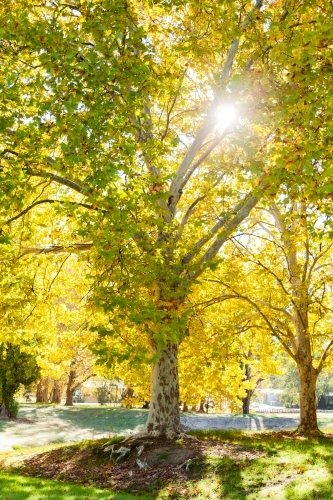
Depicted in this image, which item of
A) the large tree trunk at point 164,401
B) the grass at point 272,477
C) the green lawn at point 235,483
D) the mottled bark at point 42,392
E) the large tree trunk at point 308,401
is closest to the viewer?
the grass at point 272,477

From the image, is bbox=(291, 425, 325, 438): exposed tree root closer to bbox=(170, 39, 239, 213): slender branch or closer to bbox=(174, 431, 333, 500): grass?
bbox=(174, 431, 333, 500): grass

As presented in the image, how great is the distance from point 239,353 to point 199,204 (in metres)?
5.04

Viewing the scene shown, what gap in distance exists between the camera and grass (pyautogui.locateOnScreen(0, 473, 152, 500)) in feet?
24.6

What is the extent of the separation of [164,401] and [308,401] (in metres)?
7.00

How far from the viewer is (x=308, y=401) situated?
16.1m

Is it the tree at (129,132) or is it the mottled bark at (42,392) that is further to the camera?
the mottled bark at (42,392)

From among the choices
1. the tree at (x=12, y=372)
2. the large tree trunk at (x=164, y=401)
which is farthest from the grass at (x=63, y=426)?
the large tree trunk at (x=164, y=401)

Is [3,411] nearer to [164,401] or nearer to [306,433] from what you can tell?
[306,433]

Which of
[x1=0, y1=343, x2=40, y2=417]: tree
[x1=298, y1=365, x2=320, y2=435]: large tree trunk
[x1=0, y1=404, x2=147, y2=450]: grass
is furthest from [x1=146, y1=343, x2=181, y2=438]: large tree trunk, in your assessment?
[x1=0, y1=343, x2=40, y2=417]: tree

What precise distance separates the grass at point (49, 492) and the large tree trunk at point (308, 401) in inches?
378

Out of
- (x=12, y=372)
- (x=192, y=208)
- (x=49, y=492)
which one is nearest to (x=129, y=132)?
(x=192, y=208)

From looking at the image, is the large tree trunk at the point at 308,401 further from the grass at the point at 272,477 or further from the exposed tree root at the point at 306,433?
the grass at the point at 272,477

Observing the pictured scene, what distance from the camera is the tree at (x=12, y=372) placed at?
26.2 m

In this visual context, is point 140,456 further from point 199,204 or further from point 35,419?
point 35,419
